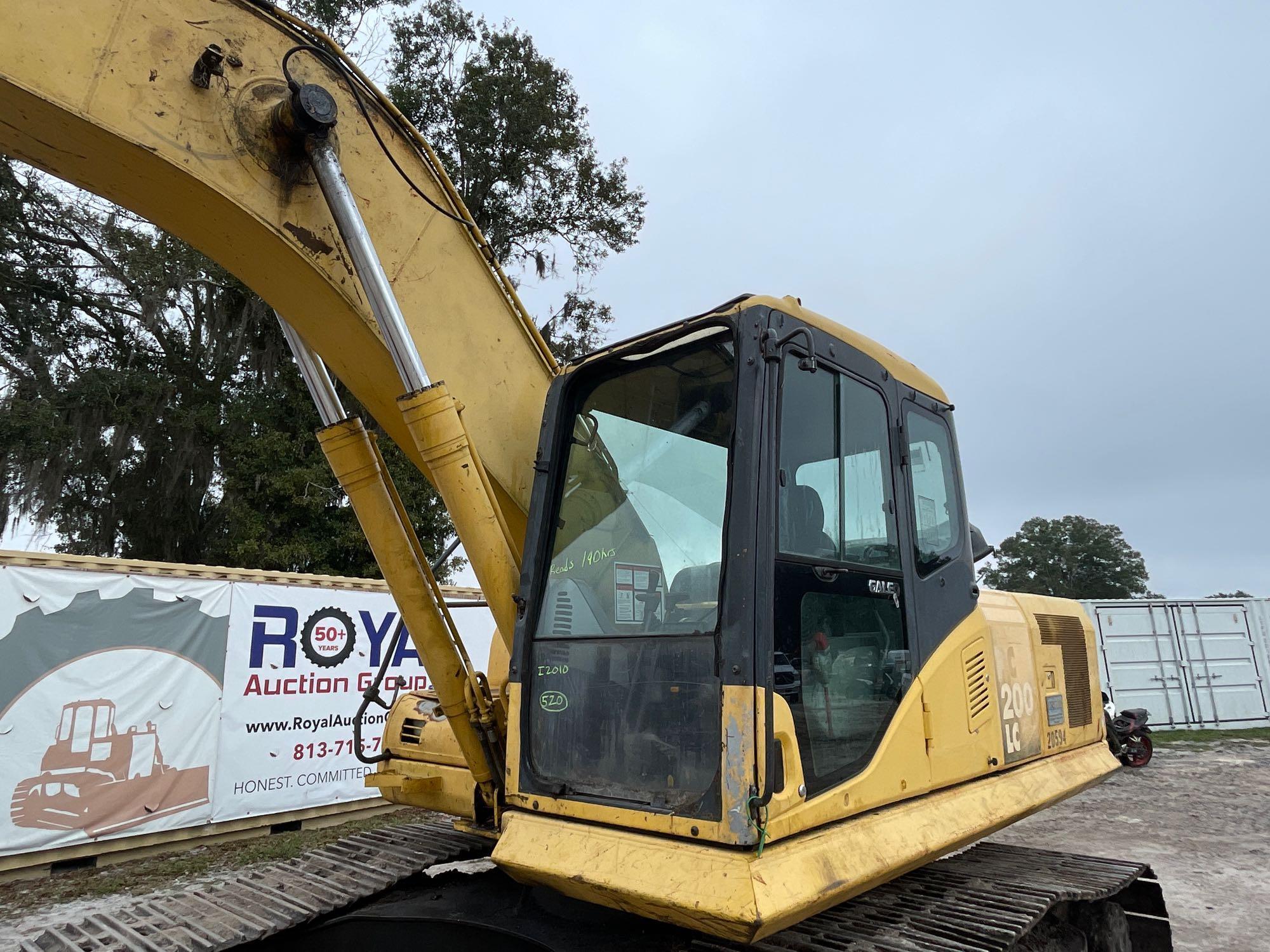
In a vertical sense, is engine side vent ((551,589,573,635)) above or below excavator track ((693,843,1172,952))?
above

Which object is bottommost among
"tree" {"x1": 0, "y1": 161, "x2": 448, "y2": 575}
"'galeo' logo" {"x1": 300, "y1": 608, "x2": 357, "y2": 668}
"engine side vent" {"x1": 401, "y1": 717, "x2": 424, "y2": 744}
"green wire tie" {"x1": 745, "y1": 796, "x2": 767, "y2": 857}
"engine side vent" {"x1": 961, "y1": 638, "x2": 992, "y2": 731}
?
"green wire tie" {"x1": 745, "y1": 796, "x2": 767, "y2": 857}

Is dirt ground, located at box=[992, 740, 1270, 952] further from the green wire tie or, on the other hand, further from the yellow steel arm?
the yellow steel arm

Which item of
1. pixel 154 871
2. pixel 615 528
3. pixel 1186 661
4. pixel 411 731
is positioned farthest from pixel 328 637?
pixel 1186 661

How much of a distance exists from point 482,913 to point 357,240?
2392 mm

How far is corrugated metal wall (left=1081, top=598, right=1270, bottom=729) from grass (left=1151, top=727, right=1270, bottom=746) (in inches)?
11.9

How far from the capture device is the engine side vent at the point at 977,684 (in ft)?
10.1

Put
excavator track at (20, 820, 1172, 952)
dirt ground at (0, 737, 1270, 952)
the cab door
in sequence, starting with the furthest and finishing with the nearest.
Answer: dirt ground at (0, 737, 1270, 952), excavator track at (20, 820, 1172, 952), the cab door

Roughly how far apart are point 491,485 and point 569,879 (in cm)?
136

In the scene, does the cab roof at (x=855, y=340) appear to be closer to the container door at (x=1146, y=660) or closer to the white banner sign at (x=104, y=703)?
the white banner sign at (x=104, y=703)

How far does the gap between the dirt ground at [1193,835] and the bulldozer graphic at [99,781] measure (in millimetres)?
7038

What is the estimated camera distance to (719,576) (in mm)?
2289

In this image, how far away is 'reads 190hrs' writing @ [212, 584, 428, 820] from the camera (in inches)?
279

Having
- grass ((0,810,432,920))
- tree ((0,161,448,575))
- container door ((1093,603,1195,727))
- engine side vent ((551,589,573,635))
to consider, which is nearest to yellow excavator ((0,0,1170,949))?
engine side vent ((551,589,573,635))

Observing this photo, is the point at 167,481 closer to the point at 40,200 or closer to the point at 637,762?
the point at 40,200
